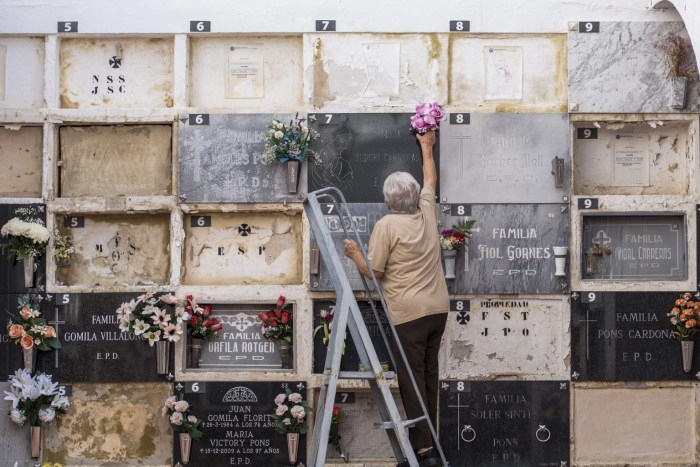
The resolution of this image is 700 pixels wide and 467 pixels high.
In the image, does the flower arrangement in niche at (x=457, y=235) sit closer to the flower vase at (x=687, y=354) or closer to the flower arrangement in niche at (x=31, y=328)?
the flower vase at (x=687, y=354)

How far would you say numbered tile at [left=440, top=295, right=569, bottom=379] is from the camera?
733cm

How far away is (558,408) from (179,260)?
287 centimetres

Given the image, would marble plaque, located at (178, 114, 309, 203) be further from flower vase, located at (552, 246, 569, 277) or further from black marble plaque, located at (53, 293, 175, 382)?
flower vase, located at (552, 246, 569, 277)

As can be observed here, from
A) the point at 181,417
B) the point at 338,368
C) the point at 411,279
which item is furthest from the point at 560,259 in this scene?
the point at 181,417

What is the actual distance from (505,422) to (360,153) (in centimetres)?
215

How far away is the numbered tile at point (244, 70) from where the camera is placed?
755 cm

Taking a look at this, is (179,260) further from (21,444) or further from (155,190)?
(21,444)

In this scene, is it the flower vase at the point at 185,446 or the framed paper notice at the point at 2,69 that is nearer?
the flower vase at the point at 185,446

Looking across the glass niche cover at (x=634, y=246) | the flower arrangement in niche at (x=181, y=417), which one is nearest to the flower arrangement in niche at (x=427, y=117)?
the glass niche cover at (x=634, y=246)

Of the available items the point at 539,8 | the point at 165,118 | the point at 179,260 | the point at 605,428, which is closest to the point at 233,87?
the point at 165,118

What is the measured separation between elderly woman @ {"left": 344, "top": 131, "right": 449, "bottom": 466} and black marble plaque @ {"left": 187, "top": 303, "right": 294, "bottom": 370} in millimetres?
1209

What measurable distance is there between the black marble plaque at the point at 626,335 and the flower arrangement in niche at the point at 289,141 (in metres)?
2.18

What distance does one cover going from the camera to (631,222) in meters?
7.46

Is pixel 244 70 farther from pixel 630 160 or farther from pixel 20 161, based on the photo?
pixel 630 160
